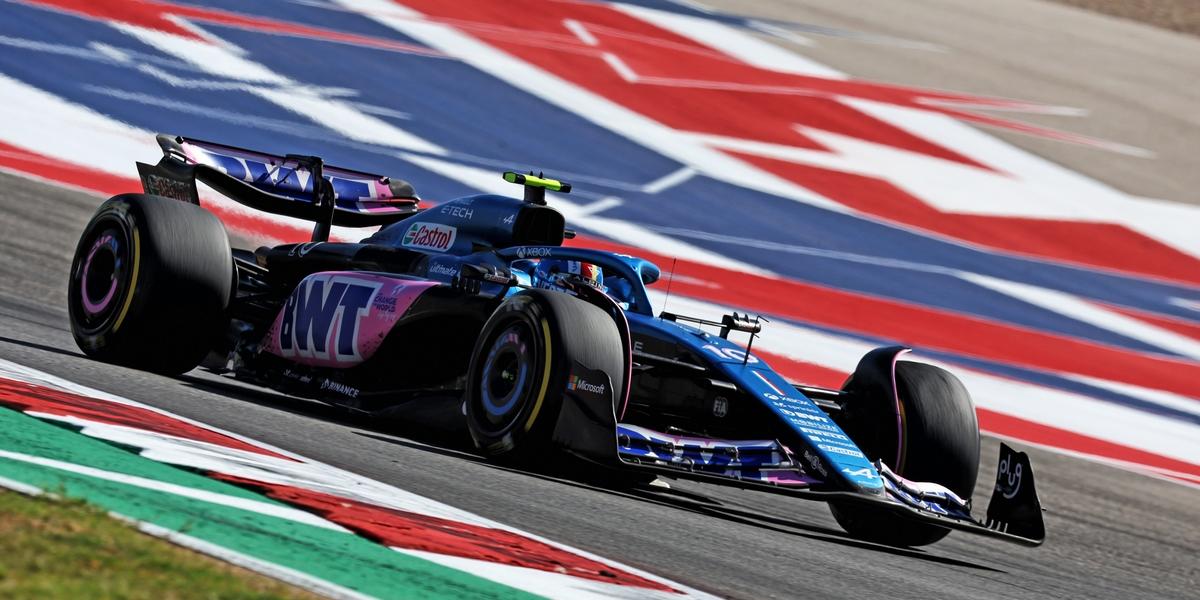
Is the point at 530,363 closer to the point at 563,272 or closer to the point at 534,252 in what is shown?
the point at 563,272

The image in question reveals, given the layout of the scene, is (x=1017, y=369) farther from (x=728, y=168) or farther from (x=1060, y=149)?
(x=1060, y=149)

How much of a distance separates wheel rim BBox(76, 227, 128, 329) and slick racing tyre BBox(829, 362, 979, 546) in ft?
12.3

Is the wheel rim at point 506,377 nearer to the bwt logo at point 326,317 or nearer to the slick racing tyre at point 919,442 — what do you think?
the bwt logo at point 326,317

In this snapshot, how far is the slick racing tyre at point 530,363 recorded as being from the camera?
6.42m

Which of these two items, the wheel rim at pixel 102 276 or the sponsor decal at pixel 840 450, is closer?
the sponsor decal at pixel 840 450

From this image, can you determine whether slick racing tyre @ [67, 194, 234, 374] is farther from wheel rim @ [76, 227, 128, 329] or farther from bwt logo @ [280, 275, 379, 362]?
bwt logo @ [280, 275, 379, 362]

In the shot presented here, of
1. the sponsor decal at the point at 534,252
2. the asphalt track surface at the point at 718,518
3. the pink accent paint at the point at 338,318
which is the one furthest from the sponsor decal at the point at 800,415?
the pink accent paint at the point at 338,318

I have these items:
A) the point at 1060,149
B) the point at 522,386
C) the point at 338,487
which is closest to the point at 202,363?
the point at 522,386

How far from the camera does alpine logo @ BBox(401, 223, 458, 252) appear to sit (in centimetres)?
854

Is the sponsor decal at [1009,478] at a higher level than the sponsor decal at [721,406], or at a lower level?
lower

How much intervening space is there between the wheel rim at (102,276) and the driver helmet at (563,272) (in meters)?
2.07

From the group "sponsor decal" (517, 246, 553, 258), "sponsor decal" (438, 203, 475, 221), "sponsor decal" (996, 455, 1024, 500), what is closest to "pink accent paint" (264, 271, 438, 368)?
"sponsor decal" (517, 246, 553, 258)

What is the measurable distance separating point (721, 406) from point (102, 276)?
Result: 3.38 metres

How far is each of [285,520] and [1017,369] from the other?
10.0m
